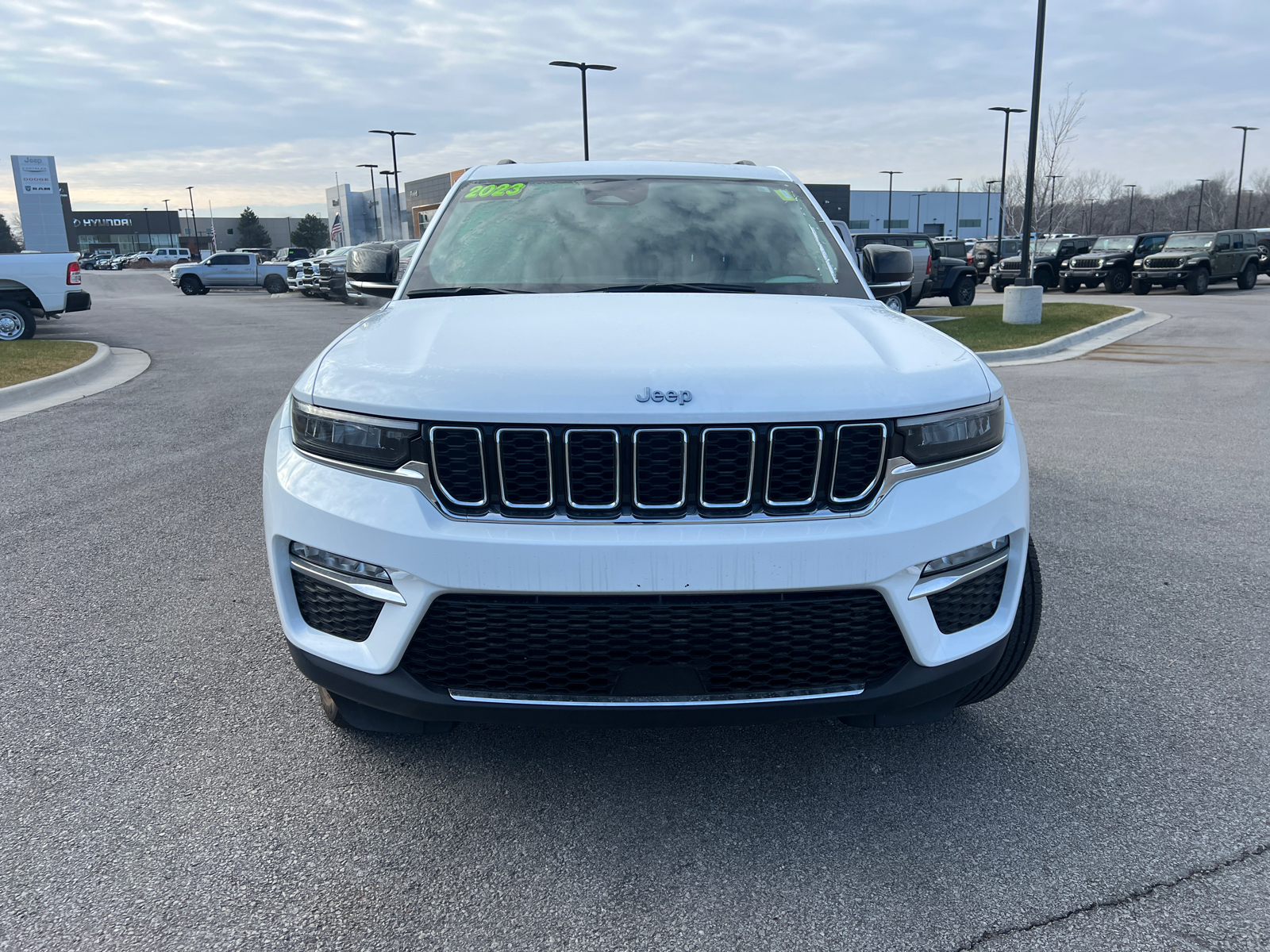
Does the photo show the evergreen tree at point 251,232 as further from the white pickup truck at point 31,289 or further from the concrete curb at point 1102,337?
the concrete curb at point 1102,337

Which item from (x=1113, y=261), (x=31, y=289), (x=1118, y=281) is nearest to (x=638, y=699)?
(x=31, y=289)

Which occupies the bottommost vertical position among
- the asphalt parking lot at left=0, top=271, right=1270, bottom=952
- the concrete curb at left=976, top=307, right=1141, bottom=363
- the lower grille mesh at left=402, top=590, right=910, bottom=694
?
the concrete curb at left=976, top=307, right=1141, bottom=363

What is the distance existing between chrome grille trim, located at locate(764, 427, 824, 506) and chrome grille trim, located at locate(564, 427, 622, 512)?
0.35m

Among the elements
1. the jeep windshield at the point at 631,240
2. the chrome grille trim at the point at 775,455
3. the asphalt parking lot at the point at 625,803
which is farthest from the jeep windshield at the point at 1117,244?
the chrome grille trim at the point at 775,455

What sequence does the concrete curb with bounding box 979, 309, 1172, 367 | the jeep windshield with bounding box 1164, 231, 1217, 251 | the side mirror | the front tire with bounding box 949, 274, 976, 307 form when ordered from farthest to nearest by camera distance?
the jeep windshield with bounding box 1164, 231, 1217, 251 < the front tire with bounding box 949, 274, 976, 307 < the concrete curb with bounding box 979, 309, 1172, 367 < the side mirror

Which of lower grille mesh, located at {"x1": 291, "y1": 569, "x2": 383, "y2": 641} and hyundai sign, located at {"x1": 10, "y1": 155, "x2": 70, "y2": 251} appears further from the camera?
hyundai sign, located at {"x1": 10, "y1": 155, "x2": 70, "y2": 251}

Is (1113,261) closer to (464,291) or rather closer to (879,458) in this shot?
(464,291)

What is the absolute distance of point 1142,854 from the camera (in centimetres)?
239

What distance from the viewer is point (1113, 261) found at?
94.9ft

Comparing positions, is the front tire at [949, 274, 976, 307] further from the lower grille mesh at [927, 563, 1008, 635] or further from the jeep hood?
the lower grille mesh at [927, 563, 1008, 635]

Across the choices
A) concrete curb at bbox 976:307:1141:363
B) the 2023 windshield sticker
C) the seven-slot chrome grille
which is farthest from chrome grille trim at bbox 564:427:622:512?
concrete curb at bbox 976:307:1141:363

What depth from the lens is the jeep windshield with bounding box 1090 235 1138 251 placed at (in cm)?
2922

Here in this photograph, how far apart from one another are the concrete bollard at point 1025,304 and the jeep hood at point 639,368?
15792 mm

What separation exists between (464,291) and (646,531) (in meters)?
1.59
